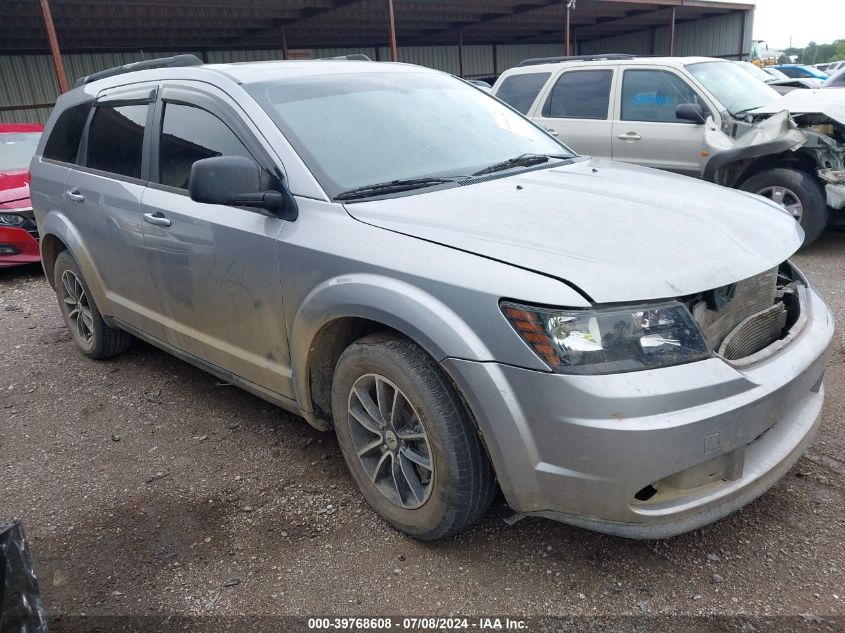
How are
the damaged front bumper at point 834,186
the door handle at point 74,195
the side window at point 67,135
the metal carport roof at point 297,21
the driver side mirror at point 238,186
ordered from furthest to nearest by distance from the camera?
the metal carport roof at point 297,21 < the damaged front bumper at point 834,186 < the side window at point 67,135 < the door handle at point 74,195 < the driver side mirror at point 238,186

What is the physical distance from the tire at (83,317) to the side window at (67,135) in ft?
2.14

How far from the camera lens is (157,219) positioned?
3463mm

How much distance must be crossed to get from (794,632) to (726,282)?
1.10m

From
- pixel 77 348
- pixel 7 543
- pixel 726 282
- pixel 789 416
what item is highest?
pixel 726 282

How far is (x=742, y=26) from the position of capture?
24812 millimetres

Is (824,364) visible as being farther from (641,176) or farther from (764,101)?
(764,101)

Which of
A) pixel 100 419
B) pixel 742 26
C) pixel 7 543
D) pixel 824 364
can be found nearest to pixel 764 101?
pixel 824 364

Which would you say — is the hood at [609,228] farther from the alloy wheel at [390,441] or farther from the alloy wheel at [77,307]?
the alloy wheel at [77,307]

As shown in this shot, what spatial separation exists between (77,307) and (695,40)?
89.3 ft

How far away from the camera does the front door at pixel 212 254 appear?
9.77 feet

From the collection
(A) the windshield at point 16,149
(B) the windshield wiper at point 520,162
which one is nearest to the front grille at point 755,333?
(B) the windshield wiper at point 520,162

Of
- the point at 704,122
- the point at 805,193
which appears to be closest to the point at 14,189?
the point at 704,122

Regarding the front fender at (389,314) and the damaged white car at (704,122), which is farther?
the damaged white car at (704,122)

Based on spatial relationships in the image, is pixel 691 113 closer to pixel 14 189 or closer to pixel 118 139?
pixel 118 139
